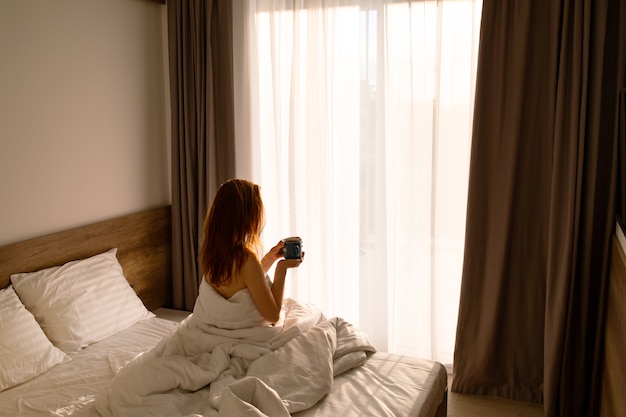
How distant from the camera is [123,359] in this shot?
263 cm

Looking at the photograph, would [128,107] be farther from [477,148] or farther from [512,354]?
[512,354]

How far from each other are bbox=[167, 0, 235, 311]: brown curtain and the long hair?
111 cm

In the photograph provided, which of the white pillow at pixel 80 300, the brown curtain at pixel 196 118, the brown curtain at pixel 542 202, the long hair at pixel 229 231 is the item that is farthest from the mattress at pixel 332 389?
the brown curtain at pixel 196 118

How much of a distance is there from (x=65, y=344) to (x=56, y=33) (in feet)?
4.96

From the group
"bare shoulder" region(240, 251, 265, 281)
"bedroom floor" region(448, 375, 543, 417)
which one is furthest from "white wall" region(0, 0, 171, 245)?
"bedroom floor" region(448, 375, 543, 417)

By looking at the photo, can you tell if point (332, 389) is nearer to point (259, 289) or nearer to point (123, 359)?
point (259, 289)

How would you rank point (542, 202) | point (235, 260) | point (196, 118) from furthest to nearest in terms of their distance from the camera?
point (196, 118), point (542, 202), point (235, 260)

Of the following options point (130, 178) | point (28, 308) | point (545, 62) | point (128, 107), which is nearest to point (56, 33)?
point (128, 107)

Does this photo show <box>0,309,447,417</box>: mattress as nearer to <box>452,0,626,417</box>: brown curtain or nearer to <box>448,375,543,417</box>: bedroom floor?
<box>448,375,543,417</box>: bedroom floor

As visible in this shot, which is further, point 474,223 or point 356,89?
point 356,89

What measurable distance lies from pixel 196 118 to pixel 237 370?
1776 millimetres

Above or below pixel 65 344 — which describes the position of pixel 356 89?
above

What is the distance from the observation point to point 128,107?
342cm

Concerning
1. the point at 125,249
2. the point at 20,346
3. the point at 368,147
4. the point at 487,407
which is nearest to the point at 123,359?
the point at 20,346
